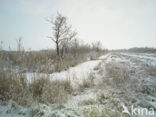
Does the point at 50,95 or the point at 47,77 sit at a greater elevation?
the point at 47,77

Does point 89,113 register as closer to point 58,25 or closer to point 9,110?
point 9,110

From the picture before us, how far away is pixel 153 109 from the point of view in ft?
5.68

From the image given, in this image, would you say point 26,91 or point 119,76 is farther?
point 119,76

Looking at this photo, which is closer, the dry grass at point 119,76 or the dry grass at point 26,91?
the dry grass at point 26,91

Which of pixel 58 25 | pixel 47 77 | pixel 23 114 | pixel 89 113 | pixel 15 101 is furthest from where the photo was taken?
pixel 58 25

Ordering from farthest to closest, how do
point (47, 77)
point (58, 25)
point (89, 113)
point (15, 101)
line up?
point (58, 25) → point (47, 77) → point (15, 101) → point (89, 113)

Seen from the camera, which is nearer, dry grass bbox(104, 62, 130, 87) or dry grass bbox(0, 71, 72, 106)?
dry grass bbox(0, 71, 72, 106)

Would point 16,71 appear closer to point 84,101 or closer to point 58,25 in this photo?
point 84,101

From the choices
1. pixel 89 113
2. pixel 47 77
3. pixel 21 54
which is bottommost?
pixel 89 113

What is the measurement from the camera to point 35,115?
154cm

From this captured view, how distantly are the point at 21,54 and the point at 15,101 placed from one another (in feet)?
4.15

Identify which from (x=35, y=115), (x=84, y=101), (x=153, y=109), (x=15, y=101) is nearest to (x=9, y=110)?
(x=15, y=101)

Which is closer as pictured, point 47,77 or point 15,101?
point 15,101

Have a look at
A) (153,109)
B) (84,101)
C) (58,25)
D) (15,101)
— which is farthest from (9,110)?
(58,25)
